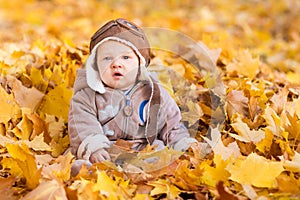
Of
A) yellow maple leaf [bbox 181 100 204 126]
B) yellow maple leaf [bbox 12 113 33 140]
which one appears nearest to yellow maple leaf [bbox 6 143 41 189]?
yellow maple leaf [bbox 12 113 33 140]

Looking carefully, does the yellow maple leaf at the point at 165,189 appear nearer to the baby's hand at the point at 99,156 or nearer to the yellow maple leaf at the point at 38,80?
the baby's hand at the point at 99,156

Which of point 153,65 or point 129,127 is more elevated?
point 153,65

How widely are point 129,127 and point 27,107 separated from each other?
0.60 m

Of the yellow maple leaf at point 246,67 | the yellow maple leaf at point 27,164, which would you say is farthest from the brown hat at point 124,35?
the yellow maple leaf at point 246,67

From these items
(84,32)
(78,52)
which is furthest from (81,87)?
(84,32)

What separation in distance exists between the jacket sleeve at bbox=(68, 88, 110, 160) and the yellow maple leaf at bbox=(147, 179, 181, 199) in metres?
0.28

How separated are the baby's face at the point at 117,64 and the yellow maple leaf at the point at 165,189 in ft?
1.44

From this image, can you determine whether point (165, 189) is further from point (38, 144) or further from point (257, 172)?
point (38, 144)

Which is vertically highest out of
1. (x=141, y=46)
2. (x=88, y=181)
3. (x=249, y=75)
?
(x=141, y=46)

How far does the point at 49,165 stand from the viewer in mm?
1819

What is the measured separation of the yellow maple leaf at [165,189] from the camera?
1.73 m

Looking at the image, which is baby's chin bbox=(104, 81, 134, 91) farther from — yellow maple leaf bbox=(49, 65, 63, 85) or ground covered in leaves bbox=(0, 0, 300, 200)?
yellow maple leaf bbox=(49, 65, 63, 85)

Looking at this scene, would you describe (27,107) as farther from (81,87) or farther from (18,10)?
(18,10)

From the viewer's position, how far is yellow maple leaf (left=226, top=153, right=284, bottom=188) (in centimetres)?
170
